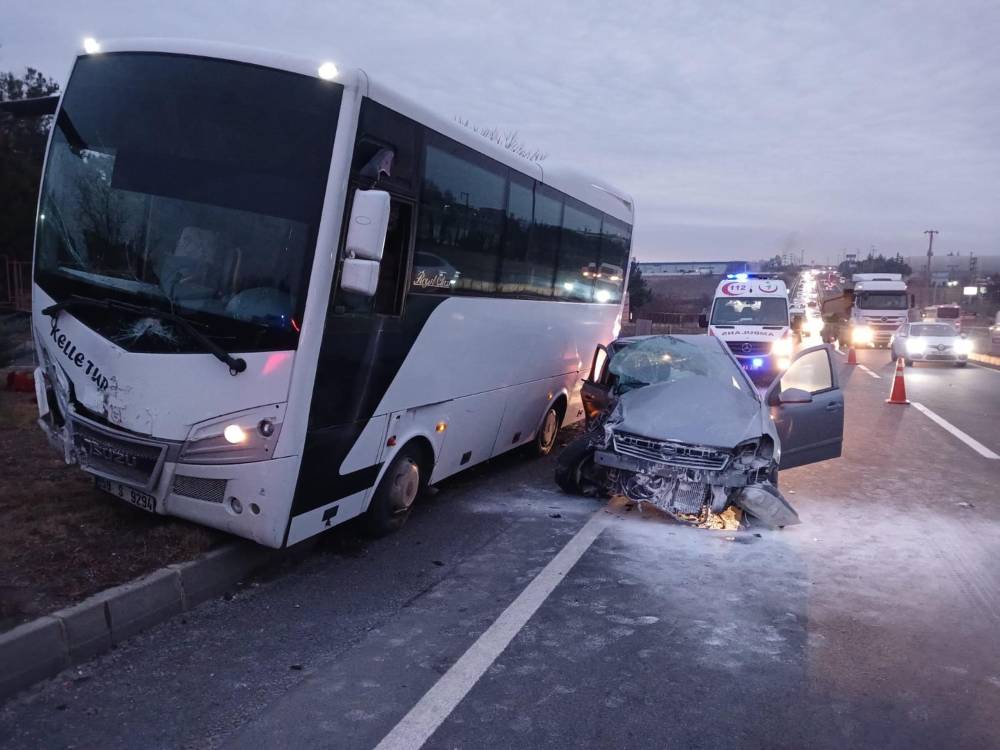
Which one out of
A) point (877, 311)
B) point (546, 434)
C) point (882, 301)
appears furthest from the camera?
point (882, 301)

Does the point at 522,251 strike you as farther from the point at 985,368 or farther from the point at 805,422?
the point at 985,368

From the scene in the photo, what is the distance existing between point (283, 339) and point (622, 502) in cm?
423

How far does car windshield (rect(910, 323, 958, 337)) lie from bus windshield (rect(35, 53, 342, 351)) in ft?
91.2

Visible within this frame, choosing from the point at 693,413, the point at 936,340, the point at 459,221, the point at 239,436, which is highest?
the point at 936,340

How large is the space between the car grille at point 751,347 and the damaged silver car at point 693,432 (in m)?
11.8

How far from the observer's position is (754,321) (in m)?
21.9

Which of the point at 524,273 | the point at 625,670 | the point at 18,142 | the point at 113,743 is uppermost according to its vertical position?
the point at 18,142

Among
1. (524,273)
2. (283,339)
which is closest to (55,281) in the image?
(283,339)

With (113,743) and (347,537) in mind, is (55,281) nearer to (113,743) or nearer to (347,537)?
(347,537)

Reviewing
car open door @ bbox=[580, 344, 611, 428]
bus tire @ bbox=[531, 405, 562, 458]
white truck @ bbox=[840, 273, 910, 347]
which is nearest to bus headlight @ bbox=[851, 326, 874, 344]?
white truck @ bbox=[840, 273, 910, 347]

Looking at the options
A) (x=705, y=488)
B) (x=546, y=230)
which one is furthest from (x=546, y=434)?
(x=705, y=488)

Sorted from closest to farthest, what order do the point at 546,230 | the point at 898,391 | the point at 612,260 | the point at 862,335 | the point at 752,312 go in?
the point at 546,230 → the point at 612,260 → the point at 898,391 → the point at 752,312 → the point at 862,335

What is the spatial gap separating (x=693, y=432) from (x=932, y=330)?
25.0 meters

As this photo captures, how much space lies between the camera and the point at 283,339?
199 inches
